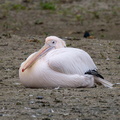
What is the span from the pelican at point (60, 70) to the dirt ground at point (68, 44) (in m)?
0.16

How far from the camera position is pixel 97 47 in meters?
9.33

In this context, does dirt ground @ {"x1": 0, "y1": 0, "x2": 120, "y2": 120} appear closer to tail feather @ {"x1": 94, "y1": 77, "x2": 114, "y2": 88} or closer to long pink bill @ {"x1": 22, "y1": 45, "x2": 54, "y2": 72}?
tail feather @ {"x1": 94, "y1": 77, "x2": 114, "y2": 88}

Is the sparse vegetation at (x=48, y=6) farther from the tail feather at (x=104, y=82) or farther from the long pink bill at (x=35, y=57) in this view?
the tail feather at (x=104, y=82)

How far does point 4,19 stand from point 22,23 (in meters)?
0.56

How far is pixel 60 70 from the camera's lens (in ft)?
19.7

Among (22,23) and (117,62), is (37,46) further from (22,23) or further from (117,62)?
(22,23)

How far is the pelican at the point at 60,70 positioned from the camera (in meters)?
5.97

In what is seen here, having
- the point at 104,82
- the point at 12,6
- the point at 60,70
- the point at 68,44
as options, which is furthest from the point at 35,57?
the point at 12,6

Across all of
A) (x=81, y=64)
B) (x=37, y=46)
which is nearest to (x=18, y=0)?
(x=37, y=46)

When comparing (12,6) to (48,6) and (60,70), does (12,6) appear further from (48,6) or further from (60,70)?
(60,70)

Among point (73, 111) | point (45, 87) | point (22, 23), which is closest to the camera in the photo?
point (73, 111)

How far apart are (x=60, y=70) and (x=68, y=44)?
3.56 m

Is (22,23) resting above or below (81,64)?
below

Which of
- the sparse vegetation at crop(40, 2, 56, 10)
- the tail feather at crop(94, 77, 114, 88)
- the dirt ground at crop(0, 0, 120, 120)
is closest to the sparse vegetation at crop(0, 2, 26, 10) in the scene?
the dirt ground at crop(0, 0, 120, 120)
